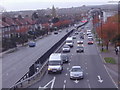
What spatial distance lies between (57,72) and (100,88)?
4885 mm

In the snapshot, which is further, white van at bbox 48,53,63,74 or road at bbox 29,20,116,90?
white van at bbox 48,53,63,74

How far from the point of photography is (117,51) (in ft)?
88.4

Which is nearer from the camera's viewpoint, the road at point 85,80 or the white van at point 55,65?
the road at point 85,80

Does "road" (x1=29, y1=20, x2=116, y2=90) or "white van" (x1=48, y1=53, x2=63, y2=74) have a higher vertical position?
"white van" (x1=48, y1=53, x2=63, y2=74)

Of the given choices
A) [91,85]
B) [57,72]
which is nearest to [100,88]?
[91,85]

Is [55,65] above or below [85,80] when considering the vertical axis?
above

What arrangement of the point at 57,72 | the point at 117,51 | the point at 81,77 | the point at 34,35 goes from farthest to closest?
1. the point at 34,35
2. the point at 117,51
3. the point at 57,72
4. the point at 81,77

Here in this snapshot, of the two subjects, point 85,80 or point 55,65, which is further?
point 55,65

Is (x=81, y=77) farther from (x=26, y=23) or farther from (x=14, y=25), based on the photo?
(x=26, y=23)

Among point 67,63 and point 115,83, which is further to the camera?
point 67,63

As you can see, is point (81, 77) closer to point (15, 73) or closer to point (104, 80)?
point (104, 80)

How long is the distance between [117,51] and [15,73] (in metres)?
11.4

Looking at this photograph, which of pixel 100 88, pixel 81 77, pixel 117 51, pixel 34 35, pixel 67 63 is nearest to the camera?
pixel 100 88

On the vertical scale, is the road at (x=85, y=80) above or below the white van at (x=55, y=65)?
below
